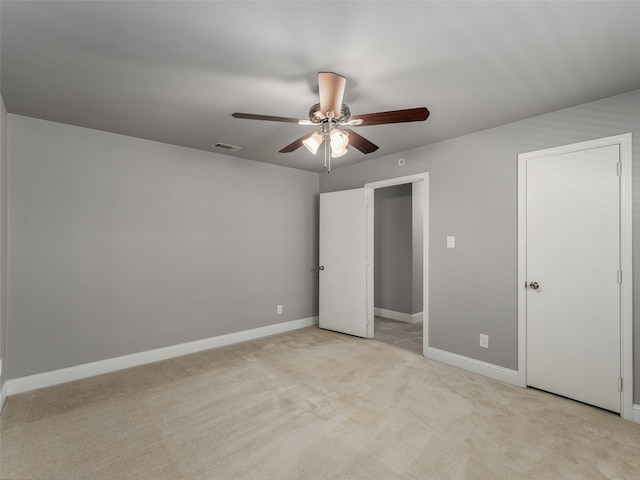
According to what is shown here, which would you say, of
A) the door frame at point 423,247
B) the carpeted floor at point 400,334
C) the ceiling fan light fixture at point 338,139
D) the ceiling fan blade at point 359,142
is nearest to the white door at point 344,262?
the door frame at point 423,247

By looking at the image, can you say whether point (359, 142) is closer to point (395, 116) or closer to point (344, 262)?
point (395, 116)

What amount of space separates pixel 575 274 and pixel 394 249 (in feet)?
9.72

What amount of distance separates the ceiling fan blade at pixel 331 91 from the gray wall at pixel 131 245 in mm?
2361

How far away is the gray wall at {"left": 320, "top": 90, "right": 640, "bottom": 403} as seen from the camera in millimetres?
2602

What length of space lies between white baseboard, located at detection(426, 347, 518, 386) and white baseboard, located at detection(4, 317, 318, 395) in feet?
7.01

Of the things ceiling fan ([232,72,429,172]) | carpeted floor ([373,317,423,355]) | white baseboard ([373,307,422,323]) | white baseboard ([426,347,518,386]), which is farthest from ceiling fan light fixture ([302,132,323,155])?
white baseboard ([373,307,422,323])

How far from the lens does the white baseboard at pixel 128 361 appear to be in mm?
2707

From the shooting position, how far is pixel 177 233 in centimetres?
359

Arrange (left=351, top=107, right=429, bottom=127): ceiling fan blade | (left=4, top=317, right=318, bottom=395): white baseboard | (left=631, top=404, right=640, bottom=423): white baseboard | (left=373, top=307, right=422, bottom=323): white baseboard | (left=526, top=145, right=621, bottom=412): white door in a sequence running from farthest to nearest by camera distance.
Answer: (left=373, top=307, right=422, bottom=323): white baseboard → (left=4, top=317, right=318, bottom=395): white baseboard → (left=526, top=145, right=621, bottom=412): white door → (left=631, top=404, right=640, bottom=423): white baseboard → (left=351, top=107, right=429, bottom=127): ceiling fan blade

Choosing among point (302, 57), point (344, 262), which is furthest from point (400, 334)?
point (302, 57)

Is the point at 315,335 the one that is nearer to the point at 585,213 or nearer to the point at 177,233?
the point at 177,233

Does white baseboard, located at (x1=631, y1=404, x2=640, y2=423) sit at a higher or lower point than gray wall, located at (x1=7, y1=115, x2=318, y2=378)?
lower

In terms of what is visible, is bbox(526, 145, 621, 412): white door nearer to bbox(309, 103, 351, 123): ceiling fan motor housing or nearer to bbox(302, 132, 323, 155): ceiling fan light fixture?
bbox(309, 103, 351, 123): ceiling fan motor housing

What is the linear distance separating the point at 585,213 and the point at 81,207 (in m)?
4.58
